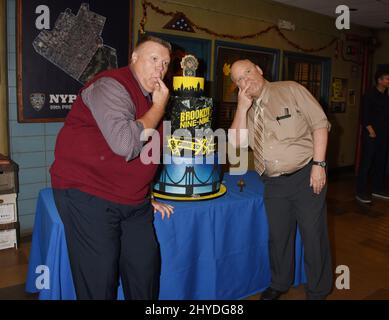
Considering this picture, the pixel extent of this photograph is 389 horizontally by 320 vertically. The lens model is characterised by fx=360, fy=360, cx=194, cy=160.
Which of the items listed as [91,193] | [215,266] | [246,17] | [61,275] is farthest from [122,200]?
[246,17]

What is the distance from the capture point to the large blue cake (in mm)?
A: 1984

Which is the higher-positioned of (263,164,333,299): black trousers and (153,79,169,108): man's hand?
(153,79,169,108): man's hand

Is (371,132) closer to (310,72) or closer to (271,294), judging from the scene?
(310,72)

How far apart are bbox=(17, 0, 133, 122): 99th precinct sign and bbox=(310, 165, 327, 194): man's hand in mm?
2619

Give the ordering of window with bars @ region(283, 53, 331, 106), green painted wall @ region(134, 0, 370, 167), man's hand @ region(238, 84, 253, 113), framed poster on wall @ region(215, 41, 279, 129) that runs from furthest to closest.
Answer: window with bars @ region(283, 53, 331, 106), framed poster on wall @ region(215, 41, 279, 129), green painted wall @ region(134, 0, 370, 167), man's hand @ region(238, 84, 253, 113)

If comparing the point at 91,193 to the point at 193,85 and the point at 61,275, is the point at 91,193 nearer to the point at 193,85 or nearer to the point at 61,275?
the point at 61,275

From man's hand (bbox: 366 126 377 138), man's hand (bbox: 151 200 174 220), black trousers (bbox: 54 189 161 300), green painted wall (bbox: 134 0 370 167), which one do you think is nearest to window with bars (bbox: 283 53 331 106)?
green painted wall (bbox: 134 0 370 167)

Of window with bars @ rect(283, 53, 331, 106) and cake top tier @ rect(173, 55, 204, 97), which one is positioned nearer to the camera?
cake top tier @ rect(173, 55, 204, 97)

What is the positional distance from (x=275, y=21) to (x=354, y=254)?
11.8 ft

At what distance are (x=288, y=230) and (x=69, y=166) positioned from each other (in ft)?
4.53

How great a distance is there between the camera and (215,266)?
2.11m

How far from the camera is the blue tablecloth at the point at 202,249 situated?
5.75ft

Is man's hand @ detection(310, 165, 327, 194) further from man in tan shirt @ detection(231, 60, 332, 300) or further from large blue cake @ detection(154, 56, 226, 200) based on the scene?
large blue cake @ detection(154, 56, 226, 200)

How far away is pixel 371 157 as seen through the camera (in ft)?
15.9
